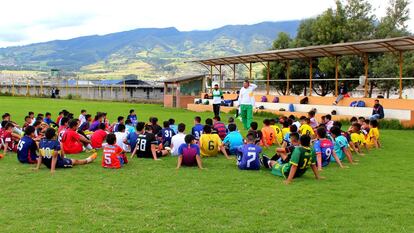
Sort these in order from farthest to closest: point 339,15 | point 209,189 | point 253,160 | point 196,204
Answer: point 339,15 < point 253,160 < point 209,189 < point 196,204

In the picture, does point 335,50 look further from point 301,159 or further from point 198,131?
point 301,159

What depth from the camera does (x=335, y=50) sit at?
80.1 ft

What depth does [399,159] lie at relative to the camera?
41.4 feet

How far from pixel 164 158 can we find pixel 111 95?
146 feet

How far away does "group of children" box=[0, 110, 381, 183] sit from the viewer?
10.2 m

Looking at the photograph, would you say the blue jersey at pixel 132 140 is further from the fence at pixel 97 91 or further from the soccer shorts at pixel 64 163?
the fence at pixel 97 91

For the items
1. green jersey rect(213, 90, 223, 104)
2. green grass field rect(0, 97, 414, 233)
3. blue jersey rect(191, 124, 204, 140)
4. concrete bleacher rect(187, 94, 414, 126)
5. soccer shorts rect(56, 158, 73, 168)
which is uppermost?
green jersey rect(213, 90, 223, 104)

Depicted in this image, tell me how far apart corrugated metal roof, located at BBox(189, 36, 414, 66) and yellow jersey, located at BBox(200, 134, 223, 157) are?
36.2 feet

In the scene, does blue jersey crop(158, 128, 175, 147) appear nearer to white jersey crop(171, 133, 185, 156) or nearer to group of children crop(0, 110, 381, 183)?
group of children crop(0, 110, 381, 183)

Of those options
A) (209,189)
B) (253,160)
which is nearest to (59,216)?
(209,189)

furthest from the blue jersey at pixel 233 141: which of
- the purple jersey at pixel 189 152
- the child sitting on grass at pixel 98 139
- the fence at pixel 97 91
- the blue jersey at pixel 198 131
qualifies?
the fence at pixel 97 91

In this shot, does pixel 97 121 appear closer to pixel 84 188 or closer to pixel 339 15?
pixel 84 188

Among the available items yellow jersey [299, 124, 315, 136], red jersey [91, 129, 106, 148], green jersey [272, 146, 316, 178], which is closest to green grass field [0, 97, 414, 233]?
green jersey [272, 146, 316, 178]

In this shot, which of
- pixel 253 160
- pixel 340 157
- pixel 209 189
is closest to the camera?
pixel 209 189
